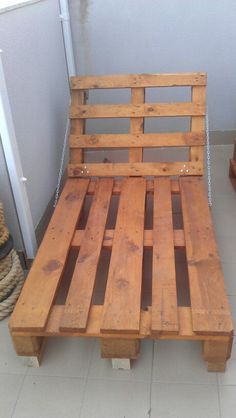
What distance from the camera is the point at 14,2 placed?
80.1 inches

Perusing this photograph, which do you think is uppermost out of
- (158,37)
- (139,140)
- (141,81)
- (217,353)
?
(158,37)

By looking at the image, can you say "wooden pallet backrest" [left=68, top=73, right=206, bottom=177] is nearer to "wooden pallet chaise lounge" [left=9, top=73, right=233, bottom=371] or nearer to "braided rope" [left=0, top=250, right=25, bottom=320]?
"wooden pallet chaise lounge" [left=9, top=73, right=233, bottom=371]

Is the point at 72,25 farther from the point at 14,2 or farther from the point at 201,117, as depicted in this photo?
the point at 201,117

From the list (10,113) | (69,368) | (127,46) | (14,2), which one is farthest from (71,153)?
(69,368)

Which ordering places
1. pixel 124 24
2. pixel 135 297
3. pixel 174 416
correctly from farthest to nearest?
1. pixel 124 24
2. pixel 135 297
3. pixel 174 416

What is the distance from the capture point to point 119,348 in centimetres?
146

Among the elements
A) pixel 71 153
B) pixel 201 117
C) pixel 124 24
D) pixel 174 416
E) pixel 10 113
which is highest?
pixel 124 24

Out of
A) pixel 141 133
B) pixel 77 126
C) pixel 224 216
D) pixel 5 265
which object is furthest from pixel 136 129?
pixel 5 265

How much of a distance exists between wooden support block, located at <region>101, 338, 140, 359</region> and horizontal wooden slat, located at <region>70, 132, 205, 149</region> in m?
1.31

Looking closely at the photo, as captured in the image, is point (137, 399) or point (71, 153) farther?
point (71, 153)

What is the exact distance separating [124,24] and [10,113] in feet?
5.26

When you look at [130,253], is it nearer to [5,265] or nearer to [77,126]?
[5,265]

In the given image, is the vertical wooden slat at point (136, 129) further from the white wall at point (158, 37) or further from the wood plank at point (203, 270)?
the white wall at point (158, 37)

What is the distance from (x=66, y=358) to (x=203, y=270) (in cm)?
67
